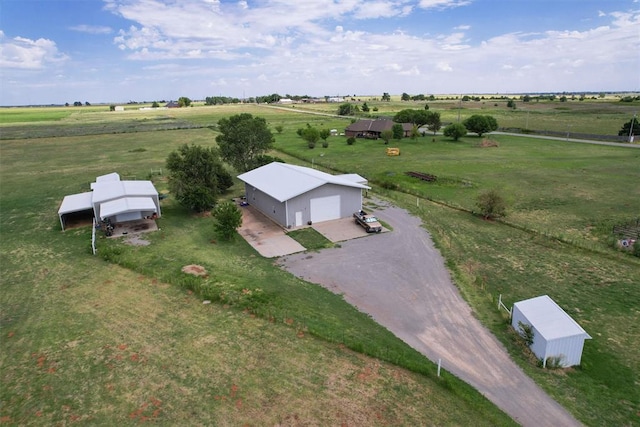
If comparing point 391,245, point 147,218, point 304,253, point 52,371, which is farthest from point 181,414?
point 147,218

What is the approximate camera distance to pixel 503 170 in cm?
4634

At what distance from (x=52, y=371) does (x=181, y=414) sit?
5.54 m

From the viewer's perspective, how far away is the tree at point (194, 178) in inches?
1206

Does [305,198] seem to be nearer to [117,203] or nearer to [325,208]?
[325,208]

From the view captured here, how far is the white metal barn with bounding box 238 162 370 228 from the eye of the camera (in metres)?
27.5

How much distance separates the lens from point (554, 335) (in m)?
13.7

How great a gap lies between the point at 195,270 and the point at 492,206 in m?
21.7

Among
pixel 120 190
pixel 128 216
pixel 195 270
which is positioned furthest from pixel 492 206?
pixel 120 190

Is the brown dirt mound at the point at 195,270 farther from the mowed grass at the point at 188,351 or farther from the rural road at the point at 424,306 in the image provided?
the rural road at the point at 424,306

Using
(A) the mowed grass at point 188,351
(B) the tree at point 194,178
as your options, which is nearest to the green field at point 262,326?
(A) the mowed grass at point 188,351

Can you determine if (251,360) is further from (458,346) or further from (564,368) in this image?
(564,368)

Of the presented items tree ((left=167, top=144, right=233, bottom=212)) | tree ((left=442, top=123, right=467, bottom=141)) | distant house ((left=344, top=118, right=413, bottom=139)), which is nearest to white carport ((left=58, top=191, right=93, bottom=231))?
tree ((left=167, top=144, right=233, bottom=212))

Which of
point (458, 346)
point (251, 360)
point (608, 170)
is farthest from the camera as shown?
point (608, 170)

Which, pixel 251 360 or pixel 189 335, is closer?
pixel 251 360
